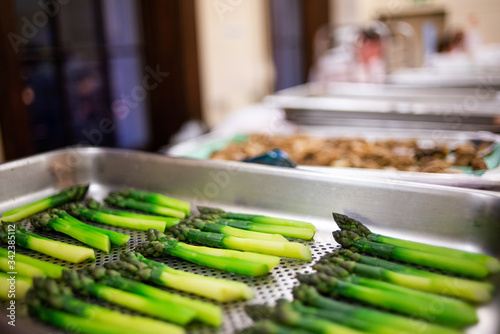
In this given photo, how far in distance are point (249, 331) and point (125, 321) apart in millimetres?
260

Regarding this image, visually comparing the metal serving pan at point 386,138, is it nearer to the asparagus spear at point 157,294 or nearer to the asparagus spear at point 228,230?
the asparagus spear at point 228,230

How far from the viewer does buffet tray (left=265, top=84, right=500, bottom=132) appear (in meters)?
2.61

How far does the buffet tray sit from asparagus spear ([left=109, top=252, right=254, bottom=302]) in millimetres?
1880

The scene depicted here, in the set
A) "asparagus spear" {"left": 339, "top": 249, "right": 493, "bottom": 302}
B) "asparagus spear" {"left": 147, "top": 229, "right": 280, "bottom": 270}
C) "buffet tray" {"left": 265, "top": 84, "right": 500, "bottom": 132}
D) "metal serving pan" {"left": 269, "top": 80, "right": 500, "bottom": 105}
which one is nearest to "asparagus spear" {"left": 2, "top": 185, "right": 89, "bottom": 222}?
"asparagus spear" {"left": 147, "top": 229, "right": 280, "bottom": 270}

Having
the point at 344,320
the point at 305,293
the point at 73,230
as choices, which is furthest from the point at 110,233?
the point at 344,320

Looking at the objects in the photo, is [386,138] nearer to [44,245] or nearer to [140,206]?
[140,206]

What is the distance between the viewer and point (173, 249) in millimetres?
1293

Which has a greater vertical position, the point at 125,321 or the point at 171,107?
the point at 171,107

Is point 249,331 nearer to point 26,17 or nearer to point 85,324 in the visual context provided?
point 85,324

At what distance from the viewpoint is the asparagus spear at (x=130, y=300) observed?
100 centimetres

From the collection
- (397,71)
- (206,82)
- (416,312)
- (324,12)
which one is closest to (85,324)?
(416,312)

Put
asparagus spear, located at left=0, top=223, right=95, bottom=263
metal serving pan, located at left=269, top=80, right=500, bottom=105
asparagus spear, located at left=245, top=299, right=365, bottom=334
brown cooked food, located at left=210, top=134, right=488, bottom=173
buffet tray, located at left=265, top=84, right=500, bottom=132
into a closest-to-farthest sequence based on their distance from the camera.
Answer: asparagus spear, located at left=245, top=299, right=365, bottom=334
asparagus spear, located at left=0, top=223, right=95, bottom=263
brown cooked food, located at left=210, top=134, right=488, bottom=173
buffet tray, located at left=265, top=84, right=500, bottom=132
metal serving pan, located at left=269, top=80, right=500, bottom=105

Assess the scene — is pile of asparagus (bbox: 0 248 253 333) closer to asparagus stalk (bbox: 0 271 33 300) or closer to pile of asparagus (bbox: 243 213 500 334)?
asparagus stalk (bbox: 0 271 33 300)

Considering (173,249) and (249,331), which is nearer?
(249,331)
